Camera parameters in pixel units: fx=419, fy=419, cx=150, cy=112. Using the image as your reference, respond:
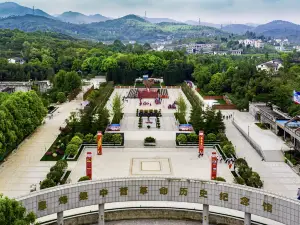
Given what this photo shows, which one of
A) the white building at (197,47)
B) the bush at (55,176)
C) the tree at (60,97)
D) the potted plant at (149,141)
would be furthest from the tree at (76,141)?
the white building at (197,47)

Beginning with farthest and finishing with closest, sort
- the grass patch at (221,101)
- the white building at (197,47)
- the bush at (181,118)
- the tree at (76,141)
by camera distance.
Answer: the white building at (197,47), the grass patch at (221,101), the bush at (181,118), the tree at (76,141)

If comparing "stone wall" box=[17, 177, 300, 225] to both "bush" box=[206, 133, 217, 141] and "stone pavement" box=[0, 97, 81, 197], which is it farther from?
"bush" box=[206, 133, 217, 141]

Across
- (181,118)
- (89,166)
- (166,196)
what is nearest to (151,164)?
(89,166)

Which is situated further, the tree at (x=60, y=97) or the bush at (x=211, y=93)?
the bush at (x=211, y=93)

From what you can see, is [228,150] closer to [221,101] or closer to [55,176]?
[55,176]

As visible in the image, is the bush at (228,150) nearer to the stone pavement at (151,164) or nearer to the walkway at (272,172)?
the walkway at (272,172)

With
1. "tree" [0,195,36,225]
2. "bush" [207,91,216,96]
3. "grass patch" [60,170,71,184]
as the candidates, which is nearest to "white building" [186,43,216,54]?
"bush" [207,91,216,96]

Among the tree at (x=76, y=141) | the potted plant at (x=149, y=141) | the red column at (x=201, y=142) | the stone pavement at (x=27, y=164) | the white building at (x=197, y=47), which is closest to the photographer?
the stone pavement at (x=27, y=164)

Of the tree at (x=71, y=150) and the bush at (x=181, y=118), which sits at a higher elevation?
the bush at (x=181, y=118)

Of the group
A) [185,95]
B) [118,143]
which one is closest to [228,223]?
[118,143]

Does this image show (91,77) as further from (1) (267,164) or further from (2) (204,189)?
(2) (204,189)
